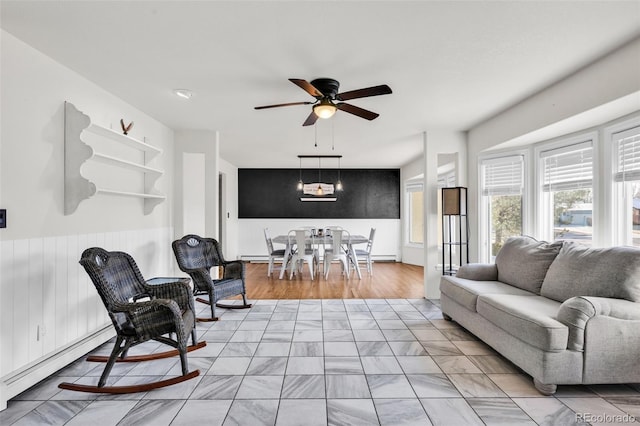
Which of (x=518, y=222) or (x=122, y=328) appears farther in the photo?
(x=518, y=222)

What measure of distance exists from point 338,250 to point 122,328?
12.5 feet

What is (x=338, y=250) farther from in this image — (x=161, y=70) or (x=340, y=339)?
(x=161, y=70)

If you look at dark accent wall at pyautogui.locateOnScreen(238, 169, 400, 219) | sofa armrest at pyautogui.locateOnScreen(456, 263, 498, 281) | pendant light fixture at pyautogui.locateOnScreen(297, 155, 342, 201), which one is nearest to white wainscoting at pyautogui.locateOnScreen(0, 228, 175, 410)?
sofa armrest at pyautogui.locateOnScreen(456, 263, 498, 281)

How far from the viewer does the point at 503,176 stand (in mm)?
4055

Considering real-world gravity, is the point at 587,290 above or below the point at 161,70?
below

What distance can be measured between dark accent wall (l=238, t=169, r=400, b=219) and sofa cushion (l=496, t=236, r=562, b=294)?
14.8 feet

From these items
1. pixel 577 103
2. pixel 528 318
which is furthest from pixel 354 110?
pixel 528 318

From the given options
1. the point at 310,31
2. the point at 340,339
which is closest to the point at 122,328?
the point at 340,339

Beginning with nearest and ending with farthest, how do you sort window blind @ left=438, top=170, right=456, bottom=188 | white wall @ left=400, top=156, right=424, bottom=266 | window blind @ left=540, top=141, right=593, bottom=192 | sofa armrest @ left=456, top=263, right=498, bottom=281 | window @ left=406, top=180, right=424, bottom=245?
window blind @ left=540, top=141, right=593, bottom=192 → sofa armrest @ left=456, top=263, right=498, bottom=281 → window blind @ left=438, top=170, right=456, bottom=188 → white wall @ left=400, top=156, right=424, bottom=266 → window @ left=406, top=180, right=424, bottom=245

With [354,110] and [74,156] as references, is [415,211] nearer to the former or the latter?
[354,110]

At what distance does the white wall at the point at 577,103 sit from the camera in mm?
2219

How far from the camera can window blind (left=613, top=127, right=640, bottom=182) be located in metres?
2.64

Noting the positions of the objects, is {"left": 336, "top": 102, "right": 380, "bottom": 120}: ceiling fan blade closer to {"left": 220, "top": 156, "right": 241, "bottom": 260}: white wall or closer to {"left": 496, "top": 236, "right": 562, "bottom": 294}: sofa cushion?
{"left": 496, "top": 236, "right": 562, "bottom": 294}: sofa cushion

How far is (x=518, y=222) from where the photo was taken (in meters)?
3.94
